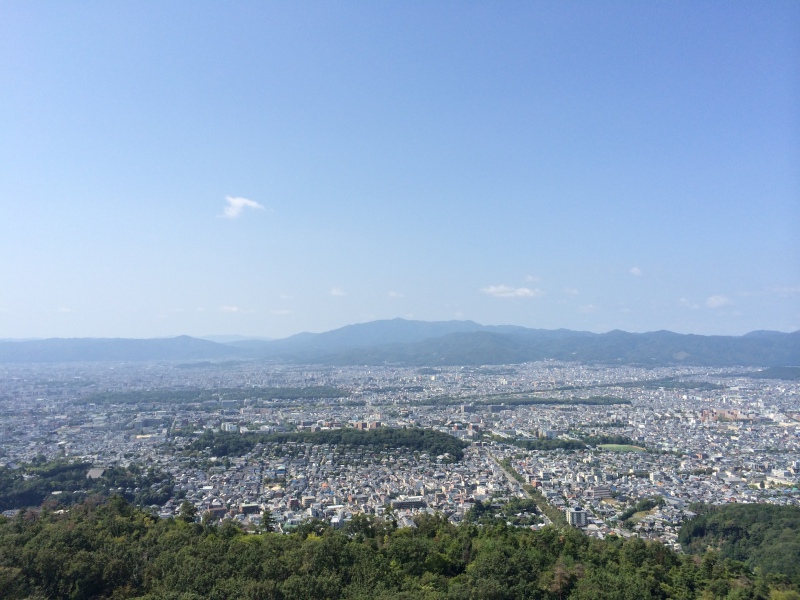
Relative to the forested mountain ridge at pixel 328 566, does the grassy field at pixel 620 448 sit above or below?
below

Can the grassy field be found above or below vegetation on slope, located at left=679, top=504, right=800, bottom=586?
below

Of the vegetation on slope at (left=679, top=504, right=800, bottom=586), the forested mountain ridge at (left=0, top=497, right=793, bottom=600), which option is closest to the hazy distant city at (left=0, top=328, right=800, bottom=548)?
the vegetation on slope at (left=679, top=504, right=800, bottom=586)

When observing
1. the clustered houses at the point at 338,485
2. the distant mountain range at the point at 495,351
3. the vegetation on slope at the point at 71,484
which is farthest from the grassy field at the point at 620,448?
the distant mountain range at the point at 495,351

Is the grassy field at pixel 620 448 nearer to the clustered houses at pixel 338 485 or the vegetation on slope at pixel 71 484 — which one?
the clustered houses at pixel 338 485

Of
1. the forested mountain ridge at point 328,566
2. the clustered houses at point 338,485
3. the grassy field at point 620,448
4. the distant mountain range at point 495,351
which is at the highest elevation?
the distant mountain range at point 495,351

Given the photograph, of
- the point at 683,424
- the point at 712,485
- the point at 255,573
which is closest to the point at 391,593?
the point at 255,573

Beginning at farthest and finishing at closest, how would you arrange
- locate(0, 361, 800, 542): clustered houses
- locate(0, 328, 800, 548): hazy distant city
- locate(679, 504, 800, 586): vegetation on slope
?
locate(0, 361, 800, 542): clustered houses → locate(0, 328, 800, 548): hazy distant city → locate(679, 504, 800, 586): vegetation on slope

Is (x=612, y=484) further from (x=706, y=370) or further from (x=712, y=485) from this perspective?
(x=706, y=370)

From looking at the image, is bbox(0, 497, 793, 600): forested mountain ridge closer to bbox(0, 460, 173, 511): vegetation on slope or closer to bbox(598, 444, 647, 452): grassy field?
bbox(0, 460, 173, 511): vegetation on slope
